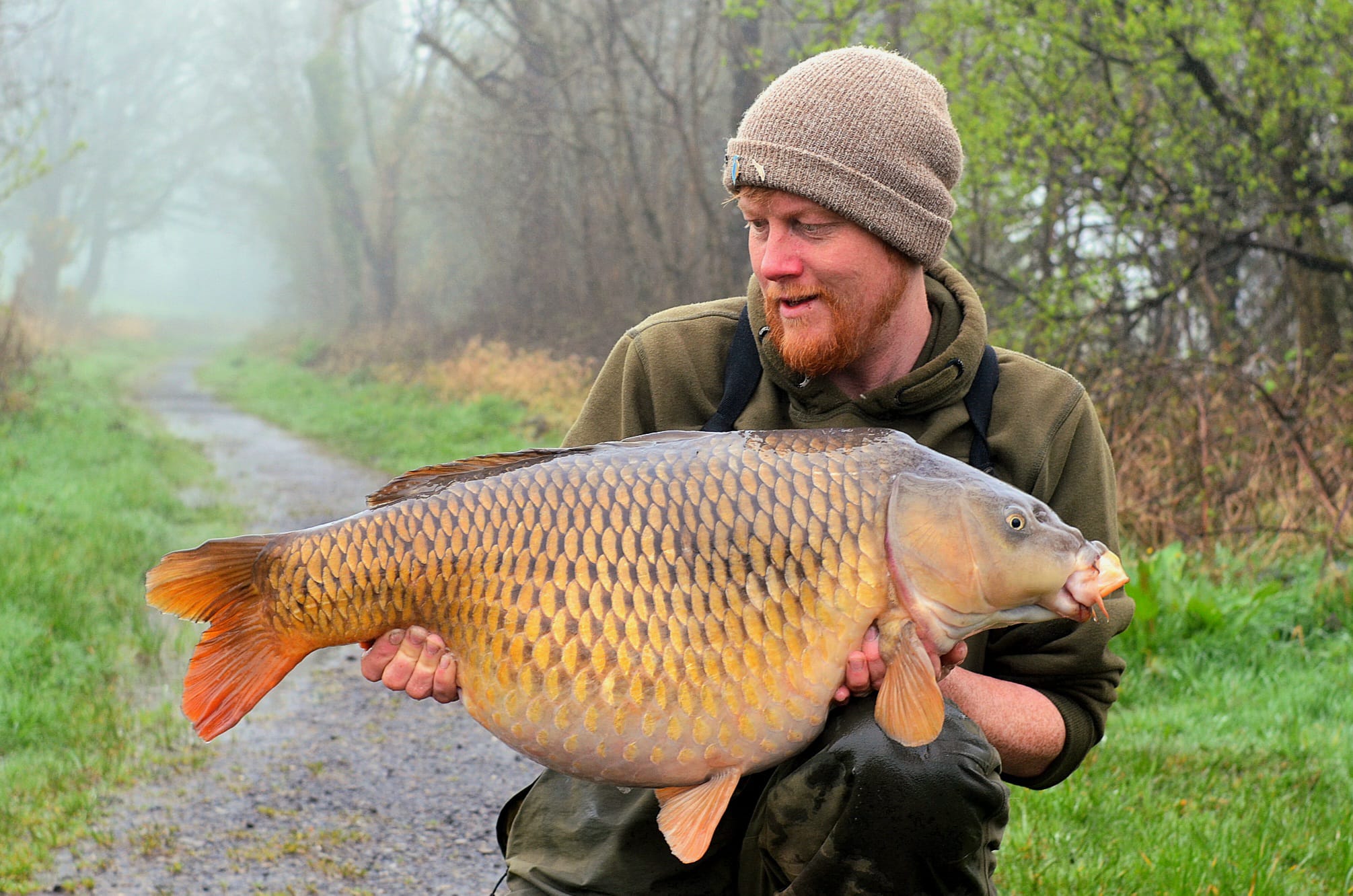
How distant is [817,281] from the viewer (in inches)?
78.7

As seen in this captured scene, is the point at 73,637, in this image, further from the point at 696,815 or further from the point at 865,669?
the point at 865,669

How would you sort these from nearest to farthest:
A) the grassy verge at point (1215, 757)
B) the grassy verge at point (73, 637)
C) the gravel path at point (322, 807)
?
the grassy verge at point (1215, 757), the gravel path at point (322, 807), the grassy verge at point (73, 637)

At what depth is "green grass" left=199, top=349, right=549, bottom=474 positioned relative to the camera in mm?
9172

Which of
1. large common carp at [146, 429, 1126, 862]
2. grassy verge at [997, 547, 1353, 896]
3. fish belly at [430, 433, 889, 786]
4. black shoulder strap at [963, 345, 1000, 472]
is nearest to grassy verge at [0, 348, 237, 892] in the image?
large common carp at [146, 429, 1126, 862]

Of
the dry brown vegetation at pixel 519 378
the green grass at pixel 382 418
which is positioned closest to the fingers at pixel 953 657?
the green grass at pixel 382 418

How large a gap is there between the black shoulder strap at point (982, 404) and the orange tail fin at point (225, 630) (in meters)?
1.06

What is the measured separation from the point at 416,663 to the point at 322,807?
168 centimetres

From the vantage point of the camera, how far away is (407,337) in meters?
17.0

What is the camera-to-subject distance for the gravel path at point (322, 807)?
2740 millimetres

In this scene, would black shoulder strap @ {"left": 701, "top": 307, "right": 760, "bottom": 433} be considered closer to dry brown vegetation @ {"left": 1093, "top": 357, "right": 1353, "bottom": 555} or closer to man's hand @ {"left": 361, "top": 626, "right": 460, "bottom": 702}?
man's hand @ {"left": 361, "top": 626, "right": 460, "bottom": 702}

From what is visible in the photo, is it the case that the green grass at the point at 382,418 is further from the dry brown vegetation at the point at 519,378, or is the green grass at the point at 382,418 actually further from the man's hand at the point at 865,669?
the man's hand at the point at 865,669

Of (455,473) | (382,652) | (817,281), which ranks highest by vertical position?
(817,281)

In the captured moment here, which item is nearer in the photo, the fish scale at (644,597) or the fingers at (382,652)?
the fish scale at (644,597)

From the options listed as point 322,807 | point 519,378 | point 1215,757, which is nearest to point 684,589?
point 322,807
